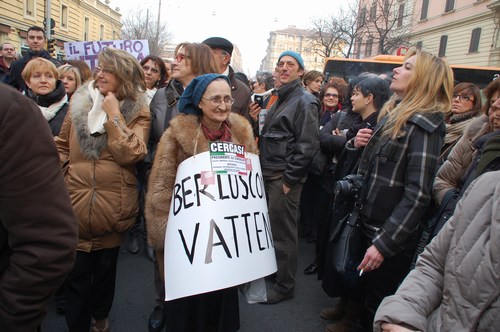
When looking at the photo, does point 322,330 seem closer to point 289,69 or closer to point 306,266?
point 306,266

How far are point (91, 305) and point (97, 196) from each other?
0.87m

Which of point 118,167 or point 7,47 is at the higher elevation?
point 7,47

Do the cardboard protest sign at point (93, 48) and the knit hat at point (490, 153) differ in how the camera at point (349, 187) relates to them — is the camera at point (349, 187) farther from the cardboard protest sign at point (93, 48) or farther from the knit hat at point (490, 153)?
the cardboard protest sign at point (93, 48)

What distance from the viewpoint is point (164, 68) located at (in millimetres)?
5086

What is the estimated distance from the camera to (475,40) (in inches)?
1030

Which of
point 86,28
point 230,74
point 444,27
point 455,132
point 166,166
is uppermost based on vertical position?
point 444,27

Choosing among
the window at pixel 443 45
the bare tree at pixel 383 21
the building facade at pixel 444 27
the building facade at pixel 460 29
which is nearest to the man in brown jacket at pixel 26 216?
the bare tree at pixel 383 21

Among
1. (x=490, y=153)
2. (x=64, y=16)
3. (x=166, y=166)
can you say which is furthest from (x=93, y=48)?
(x=64, y=16)

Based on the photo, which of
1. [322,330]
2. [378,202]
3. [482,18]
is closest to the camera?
[378,202]

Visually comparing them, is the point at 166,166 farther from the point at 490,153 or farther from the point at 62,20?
the point at 62,20

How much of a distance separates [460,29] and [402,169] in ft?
103

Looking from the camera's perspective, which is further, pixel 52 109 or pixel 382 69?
pixel 382 69

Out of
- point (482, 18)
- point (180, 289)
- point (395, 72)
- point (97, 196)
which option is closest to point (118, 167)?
point (97, 196)

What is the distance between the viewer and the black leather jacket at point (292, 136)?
3.25m
